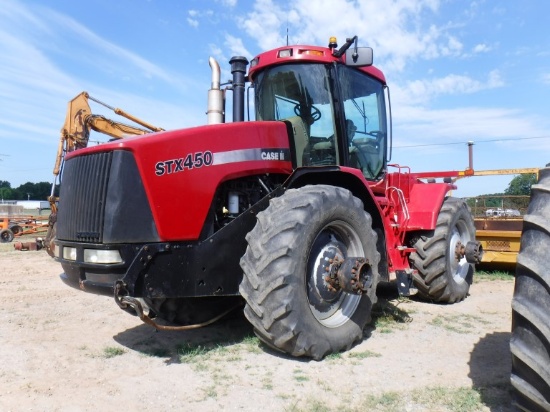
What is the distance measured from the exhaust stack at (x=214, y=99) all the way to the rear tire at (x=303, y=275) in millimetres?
1487

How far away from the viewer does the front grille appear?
11.7ft

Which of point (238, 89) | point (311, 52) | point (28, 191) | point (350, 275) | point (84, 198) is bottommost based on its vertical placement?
point (350, 275)

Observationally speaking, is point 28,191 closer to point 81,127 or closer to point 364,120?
point 81,127

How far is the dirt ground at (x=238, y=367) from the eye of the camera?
3033 millimetres

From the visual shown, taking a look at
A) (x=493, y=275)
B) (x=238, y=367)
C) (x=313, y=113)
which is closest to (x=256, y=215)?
(x=238, y=367)

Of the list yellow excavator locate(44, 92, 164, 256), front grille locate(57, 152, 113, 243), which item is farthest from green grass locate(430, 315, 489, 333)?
yellow excavator locate(44, 92, 164, 256)

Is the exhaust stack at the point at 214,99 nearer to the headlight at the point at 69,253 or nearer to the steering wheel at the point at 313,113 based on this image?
the steering wheel at the point at 313,113

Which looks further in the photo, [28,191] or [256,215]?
[28,191]

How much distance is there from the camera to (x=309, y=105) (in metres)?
4.97

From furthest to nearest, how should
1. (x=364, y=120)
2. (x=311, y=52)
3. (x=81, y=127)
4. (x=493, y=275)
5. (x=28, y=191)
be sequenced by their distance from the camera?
(x=28, y=191), (x=81, y=127), (x=493, y=275), (x=364, y=120), (x=311, y=52)

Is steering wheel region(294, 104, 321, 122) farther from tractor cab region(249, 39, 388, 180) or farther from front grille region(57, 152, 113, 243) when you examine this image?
front grille region(57, 152, 113, 243)

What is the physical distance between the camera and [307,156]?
484 centimetres

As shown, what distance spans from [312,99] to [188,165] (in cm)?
183

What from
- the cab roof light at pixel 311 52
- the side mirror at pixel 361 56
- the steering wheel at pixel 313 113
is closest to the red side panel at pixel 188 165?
the steering wheel at pixel 313 113
